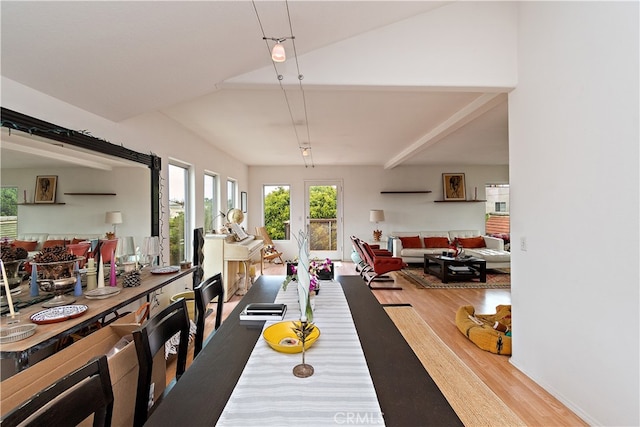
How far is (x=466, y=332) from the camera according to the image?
3045 millimetres

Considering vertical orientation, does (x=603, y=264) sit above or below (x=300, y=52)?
below

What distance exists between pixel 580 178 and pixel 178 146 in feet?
12.9

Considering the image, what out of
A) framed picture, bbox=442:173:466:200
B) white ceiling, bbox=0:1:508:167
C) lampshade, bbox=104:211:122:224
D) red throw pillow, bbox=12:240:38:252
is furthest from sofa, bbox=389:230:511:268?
red throw pillow, bbox=12:240:38:252

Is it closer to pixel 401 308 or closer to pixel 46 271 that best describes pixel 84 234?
pixel 46 271

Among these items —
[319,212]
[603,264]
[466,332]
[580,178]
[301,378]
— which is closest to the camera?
[301,378]

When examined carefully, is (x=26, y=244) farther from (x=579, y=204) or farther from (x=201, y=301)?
(x=579, y=204)

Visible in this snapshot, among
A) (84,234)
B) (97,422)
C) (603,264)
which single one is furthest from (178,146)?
(603,264)

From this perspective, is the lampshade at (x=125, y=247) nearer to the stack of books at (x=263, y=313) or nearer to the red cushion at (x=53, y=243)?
the red cushion at (x=53, y=243)

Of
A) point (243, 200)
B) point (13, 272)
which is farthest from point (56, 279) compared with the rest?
point (243, 200)

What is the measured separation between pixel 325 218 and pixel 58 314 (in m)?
6.46

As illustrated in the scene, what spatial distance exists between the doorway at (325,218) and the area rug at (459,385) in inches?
180

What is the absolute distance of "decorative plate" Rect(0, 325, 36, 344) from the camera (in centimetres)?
129

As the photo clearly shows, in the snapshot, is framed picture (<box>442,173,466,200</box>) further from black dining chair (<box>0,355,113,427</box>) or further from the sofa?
black dining chair (<box>0,355,113,427</box>)

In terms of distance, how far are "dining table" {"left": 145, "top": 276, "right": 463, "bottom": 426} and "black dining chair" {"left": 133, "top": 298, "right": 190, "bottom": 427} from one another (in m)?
0.20
